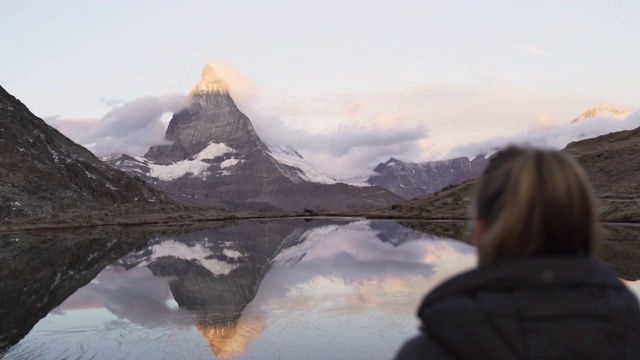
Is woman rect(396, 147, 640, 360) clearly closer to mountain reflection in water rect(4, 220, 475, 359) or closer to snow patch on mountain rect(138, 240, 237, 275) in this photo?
mountain reflection in water rect(4, 220, 475, 359)

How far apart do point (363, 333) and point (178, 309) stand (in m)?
9.36

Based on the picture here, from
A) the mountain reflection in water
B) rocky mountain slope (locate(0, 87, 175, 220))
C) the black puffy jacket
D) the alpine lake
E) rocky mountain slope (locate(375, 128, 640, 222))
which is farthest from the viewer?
rocky mountain slope (locate(0, 87, 175, 220))

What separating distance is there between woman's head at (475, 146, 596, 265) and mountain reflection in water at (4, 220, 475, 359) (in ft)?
41.1

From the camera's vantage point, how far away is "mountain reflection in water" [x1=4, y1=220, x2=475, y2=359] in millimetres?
16781

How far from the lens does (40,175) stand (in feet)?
522

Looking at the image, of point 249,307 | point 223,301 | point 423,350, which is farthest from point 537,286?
point 223,301

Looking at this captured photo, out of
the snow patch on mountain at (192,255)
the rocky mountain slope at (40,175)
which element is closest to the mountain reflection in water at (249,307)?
the snow patch on mountain at (192,255)

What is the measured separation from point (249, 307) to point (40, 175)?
506ft

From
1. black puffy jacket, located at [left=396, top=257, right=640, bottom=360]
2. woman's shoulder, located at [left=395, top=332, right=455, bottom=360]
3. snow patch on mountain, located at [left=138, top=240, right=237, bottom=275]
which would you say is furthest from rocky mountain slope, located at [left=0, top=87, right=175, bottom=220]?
black puffy jacket, located at [left=396, top=257, right=640, bottom=360]

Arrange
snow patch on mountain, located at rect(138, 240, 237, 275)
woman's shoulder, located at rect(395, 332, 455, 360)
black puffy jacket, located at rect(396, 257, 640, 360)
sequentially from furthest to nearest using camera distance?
snow patch on mountain, located at rect(138, 240, 237, 275) → woman's shoulder, located at rect(395, 332, 455, 360) → black puffy jacket, located at rect(396, 257, 640, 360)

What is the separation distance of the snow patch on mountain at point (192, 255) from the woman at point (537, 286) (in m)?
32.7

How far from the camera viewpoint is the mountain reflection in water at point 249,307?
16.8 metres

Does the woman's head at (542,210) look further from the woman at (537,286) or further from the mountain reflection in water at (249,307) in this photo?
the mountain reflection in water at (249,307)

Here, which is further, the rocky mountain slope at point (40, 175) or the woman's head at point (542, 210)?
the rocky mountain slope at point (40, 175)
